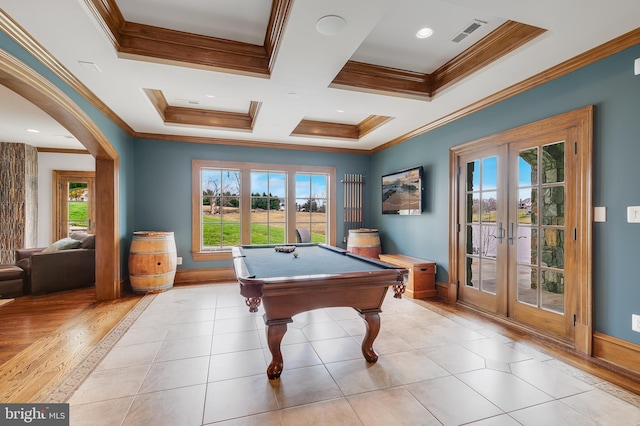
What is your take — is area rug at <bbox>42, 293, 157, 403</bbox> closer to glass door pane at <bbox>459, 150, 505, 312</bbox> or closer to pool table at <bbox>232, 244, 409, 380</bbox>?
pool table at <bbox>232, 244, 409, 380</bbox>

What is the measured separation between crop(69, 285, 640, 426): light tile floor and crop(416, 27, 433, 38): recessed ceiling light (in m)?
2.83

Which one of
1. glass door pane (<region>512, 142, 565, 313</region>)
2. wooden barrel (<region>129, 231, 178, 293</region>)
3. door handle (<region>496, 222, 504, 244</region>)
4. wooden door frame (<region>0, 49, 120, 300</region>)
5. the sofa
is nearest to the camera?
glass door pane (<region>512, 142, 565, 313</region>)

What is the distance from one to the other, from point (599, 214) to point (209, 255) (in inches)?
210

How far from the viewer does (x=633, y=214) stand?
229cm

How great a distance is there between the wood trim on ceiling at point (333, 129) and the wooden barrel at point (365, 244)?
1.80 meters

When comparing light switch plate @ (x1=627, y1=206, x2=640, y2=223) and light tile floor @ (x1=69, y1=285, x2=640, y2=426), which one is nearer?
light tile floor @ (x1=69, y1=285, x2=640, y2=426)

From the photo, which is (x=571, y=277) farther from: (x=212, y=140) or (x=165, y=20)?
(x=212, y=140)

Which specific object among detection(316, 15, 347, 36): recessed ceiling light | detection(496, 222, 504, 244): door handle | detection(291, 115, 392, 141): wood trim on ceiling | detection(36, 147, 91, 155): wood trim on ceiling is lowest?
detection(496, 222, 504, 244): door handle

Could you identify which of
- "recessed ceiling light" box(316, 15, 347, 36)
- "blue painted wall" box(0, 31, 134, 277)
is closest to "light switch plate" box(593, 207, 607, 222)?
"recessed ceiling light" box(316, 15, 347, 36)

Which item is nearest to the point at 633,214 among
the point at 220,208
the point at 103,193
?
the point at 220,208

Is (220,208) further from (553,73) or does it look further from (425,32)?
(553,73)

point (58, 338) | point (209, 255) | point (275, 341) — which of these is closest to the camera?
point (275, 341)

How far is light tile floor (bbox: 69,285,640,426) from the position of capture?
70.7 inches

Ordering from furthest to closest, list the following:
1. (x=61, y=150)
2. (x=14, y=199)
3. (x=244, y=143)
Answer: (x=61, y=150)
(x=14, y=199)
(x=244, y=143)
